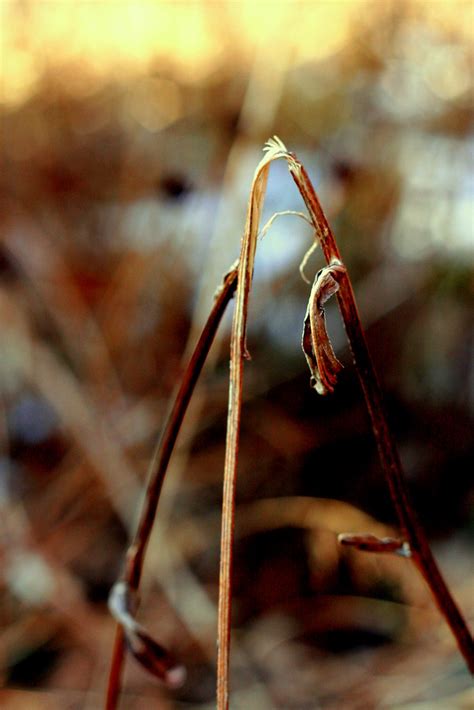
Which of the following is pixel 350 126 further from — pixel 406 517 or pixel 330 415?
pixel 406 517

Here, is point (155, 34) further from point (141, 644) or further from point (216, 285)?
point (141, 644)

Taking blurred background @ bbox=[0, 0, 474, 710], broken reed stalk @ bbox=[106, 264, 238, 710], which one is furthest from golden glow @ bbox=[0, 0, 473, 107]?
broken reed stalk @ bbox=[106, 264, 238, 710]

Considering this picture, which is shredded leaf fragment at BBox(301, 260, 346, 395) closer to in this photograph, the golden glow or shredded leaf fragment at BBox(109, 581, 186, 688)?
shredded leaf fragment at BBox(109, 581, 186, 688)

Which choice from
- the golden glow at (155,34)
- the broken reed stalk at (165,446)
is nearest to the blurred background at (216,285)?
the golden glow at (155,34)

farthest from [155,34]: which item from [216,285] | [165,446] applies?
[165,446]

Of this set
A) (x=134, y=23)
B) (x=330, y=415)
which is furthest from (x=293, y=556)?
(x=134, y=23)
